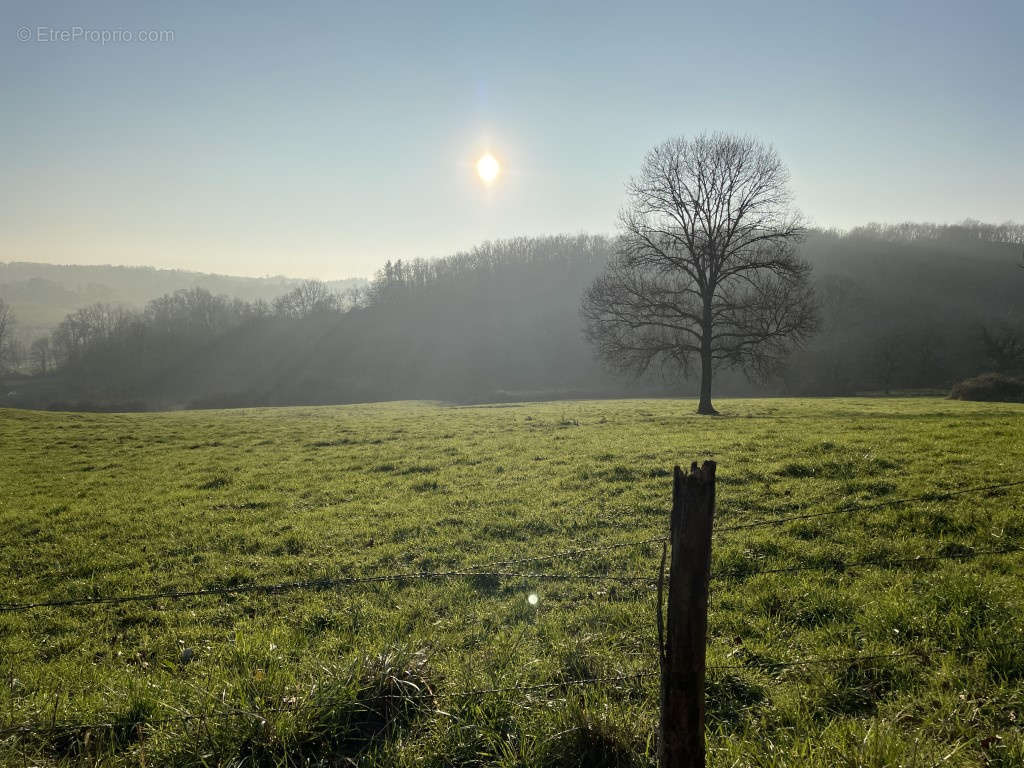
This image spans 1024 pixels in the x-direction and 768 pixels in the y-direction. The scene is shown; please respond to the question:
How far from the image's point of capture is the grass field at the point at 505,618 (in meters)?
3.82

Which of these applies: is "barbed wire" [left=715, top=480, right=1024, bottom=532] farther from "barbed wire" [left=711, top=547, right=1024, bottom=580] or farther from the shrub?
the shrub

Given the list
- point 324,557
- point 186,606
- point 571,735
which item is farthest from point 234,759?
point 324,557

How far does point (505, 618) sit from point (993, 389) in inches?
1835

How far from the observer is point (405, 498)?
1220 centimetres

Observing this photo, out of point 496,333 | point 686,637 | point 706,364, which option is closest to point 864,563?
point 686,637

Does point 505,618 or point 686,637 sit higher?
point 686,637

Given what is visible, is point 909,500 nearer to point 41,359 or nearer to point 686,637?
point 686,637

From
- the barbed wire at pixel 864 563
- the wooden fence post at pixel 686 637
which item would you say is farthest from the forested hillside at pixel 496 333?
the wooden fence post at pixel 686 637

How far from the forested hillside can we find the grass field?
55.8m

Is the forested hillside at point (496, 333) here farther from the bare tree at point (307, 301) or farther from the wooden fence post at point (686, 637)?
the wooden fence post at point (686, 637)

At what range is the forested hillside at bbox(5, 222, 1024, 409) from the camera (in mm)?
78250

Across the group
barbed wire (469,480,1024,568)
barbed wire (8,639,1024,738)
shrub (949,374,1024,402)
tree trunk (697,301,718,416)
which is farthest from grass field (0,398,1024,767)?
shrub (949,374,1024,402)

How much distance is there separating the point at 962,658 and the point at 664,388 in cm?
7009

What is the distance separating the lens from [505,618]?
626cm
